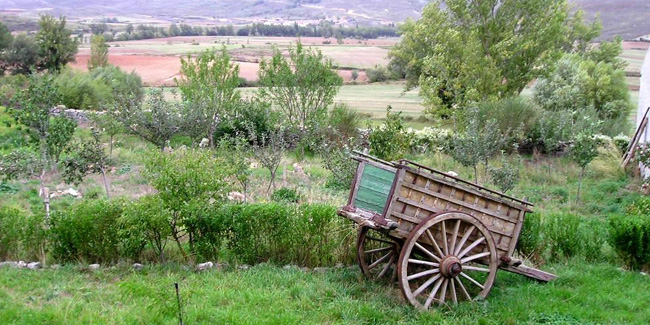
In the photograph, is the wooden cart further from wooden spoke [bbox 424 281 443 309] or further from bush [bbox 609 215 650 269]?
bush [bbox 609 215 650 269]

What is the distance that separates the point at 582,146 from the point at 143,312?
39.4ft

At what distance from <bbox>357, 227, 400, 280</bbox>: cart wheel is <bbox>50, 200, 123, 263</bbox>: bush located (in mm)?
3430

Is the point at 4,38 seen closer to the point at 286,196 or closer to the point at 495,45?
the point at 495,45

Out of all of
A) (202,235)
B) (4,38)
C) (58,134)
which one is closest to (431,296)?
(202,235)

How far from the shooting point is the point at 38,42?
125 feet

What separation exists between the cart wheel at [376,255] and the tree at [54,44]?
35341 millimetres

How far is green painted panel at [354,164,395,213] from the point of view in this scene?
6.68m

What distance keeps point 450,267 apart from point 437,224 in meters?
0.52

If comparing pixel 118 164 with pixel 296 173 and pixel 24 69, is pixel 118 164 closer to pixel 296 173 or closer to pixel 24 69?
pixel 296 173

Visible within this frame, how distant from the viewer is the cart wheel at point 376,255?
7.33 meters

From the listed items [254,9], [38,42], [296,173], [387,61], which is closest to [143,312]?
[296,173]

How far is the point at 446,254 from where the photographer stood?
623cm

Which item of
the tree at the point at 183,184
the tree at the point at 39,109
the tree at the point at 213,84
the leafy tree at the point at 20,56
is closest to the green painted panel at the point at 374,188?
the tree at the point at 183,184

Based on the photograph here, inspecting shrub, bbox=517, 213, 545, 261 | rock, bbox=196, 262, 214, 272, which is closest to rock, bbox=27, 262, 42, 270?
rock, bbox=196, 262, 214, 272
